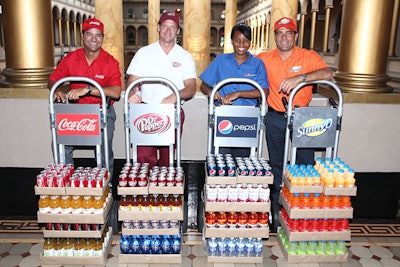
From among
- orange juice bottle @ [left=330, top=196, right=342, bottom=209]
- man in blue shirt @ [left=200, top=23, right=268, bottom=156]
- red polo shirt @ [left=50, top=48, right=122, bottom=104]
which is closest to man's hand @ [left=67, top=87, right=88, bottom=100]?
red polo shirt @ [left=50, top=48, right=122, bottom=104]

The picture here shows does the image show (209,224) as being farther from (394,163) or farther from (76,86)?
(394,163)

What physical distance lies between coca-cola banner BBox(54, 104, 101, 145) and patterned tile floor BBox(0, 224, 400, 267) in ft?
3.66

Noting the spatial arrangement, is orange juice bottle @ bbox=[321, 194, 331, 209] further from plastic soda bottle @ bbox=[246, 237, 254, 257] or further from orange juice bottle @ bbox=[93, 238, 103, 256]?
orange juice bottle @ bbox=[93, 238, 103, 256]

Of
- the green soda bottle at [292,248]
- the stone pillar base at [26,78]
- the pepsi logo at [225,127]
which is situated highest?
the stone pillar base at [26,78]

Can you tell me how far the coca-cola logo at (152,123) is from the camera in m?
3.31

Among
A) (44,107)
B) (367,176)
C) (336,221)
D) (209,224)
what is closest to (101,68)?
(44,107)

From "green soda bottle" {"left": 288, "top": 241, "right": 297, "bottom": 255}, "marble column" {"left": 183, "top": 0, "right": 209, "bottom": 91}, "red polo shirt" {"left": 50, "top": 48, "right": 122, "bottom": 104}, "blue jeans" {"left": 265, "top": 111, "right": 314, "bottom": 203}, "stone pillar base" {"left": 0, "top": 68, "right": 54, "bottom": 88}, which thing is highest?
"marble column" {"left": 183, "top": 0, "right": 209, "bottom": 91}

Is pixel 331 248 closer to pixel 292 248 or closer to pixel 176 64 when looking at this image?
pixel 292 248

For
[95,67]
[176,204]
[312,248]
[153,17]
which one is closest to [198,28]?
[95,67]

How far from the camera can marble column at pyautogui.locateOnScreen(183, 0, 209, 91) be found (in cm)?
1052

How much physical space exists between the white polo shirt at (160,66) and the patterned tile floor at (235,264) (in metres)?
1.52

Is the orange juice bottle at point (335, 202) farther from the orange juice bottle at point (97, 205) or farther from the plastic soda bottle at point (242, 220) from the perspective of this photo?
the orange juice bottle at point (97, 205)

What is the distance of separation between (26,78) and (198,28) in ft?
23.3

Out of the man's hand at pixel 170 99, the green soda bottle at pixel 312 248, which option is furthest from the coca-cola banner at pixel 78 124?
the green soda bottle at pixel 312 248
